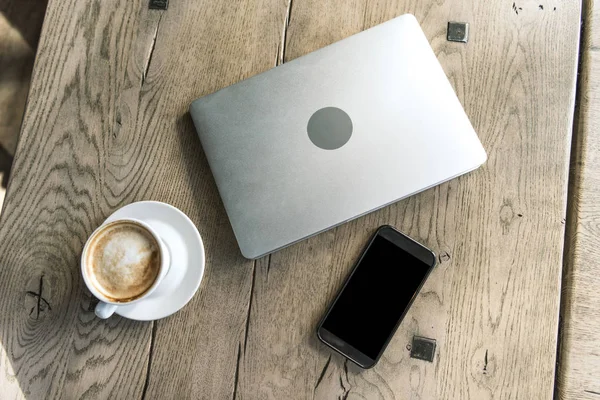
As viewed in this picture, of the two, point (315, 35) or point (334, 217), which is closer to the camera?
point (334, 217)

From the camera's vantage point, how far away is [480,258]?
66 centimetres

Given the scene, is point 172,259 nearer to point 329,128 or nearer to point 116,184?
point 116,184

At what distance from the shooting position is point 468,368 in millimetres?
644

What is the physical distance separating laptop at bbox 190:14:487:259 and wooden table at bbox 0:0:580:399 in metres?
0.05

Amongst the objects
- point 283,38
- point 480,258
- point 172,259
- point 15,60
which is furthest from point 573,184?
point 15,60

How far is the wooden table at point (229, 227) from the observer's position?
65cm

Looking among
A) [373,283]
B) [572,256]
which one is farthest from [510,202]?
[373,283]

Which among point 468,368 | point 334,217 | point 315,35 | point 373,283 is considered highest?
point 315,35

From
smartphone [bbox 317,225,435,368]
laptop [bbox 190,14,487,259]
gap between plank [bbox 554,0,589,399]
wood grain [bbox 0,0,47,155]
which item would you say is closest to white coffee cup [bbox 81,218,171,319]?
laptop [bbox 190,14,487,259]

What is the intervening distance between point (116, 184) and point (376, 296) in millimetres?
421

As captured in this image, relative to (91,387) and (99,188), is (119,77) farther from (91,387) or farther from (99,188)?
(91,387)

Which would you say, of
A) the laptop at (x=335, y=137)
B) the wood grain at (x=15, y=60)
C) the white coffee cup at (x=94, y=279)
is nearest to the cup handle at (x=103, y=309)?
the white coffee cup at (x=94, y=279)

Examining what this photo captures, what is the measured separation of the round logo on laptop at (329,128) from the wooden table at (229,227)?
0.41 ft

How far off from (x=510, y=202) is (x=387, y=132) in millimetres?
214
